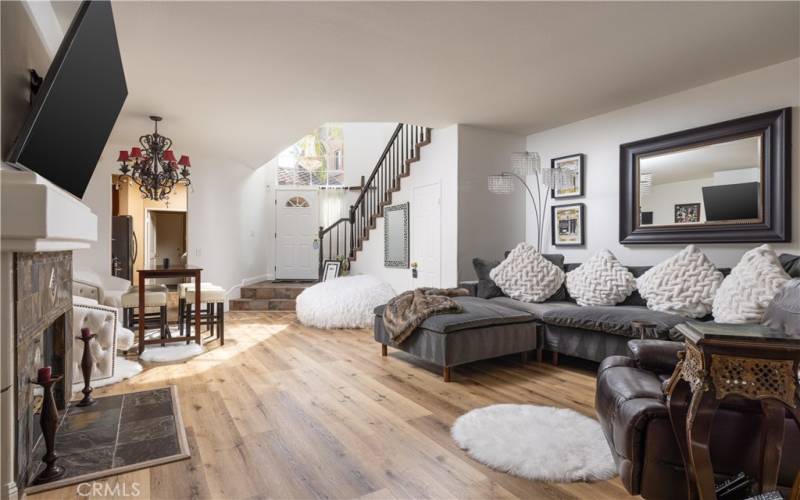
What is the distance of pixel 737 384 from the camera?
133cm

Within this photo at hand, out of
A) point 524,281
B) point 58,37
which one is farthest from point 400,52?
point 524,281

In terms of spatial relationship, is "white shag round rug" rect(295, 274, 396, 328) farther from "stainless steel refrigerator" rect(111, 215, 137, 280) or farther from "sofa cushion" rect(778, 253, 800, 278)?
"sofa cushion" rect(778, 253, 800, 278)

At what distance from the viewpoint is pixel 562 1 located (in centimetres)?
248

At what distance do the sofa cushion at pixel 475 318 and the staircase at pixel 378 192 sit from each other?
2.77 m

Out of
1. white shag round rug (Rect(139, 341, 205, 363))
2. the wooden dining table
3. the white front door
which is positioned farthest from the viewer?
the white front door

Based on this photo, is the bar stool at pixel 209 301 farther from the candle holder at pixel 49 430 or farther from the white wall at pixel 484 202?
the white wall at pixel 484 202

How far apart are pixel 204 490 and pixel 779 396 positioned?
84.0 inches

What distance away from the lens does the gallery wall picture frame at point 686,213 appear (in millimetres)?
3861

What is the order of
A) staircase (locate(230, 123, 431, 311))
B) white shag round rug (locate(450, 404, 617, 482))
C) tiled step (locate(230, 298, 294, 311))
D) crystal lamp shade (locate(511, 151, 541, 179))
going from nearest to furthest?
white shag round rug (locate(450, 404, 617, 482))
crystal lamp shade (locate(511, 151, 541, 179))
staircase (locate(230, 123, 431, 311))
tiled step (locate(230, 298, 294, 311))

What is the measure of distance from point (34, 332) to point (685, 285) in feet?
13.5

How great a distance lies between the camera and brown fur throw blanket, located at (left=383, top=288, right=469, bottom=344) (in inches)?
137

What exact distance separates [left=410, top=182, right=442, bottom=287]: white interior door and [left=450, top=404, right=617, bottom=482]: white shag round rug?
2903 millimetres

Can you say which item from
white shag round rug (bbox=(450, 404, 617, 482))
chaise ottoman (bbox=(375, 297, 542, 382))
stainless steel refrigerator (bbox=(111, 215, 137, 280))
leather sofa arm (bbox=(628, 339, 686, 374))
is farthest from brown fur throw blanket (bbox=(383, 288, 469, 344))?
stainless steel refrigerator (bbox=(111, 215, 137, 280))

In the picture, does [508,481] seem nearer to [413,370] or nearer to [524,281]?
[413,370]
